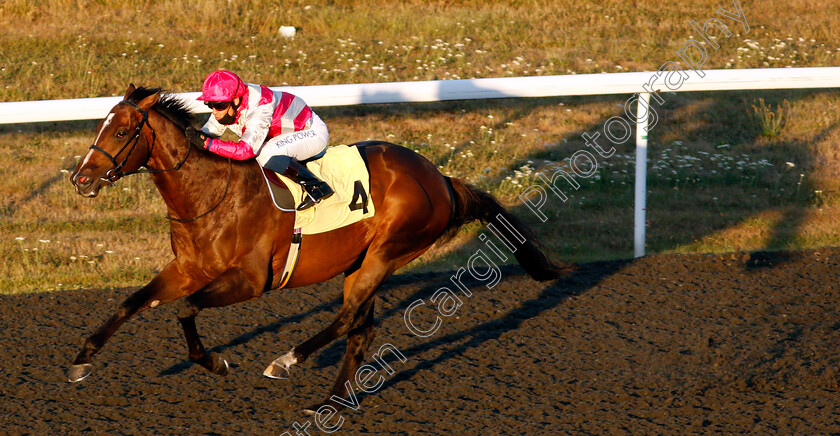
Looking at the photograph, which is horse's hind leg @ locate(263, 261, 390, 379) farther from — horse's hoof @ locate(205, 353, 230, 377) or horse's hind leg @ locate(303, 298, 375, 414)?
horse's hoof @ locate(205, 353, 230, 377)

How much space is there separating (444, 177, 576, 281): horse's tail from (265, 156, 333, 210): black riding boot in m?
0.87

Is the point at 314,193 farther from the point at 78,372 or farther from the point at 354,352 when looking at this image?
the point at 78,372

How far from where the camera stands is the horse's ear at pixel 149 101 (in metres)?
4.14

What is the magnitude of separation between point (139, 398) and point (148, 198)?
408cm

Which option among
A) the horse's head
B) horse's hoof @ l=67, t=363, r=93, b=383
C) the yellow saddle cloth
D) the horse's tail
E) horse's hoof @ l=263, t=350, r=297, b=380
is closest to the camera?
the horse's head

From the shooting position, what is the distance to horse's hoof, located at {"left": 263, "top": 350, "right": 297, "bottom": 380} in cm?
448

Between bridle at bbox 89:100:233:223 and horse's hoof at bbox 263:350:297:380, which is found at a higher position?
bridle at bbox 89:100:233:223

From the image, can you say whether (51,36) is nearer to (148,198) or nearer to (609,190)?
(148,198)

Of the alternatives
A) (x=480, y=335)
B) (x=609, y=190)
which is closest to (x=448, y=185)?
(x=480, y=335)

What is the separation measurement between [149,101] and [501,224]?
2239 mm

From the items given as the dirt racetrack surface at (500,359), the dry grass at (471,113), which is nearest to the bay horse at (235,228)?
the dirt racetrack surface at (500,359)

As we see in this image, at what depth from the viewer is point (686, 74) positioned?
23.0 feet

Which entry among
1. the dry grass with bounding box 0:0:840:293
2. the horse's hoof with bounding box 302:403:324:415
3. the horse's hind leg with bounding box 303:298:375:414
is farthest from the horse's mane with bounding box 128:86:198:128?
the dry grass with bounding box 0:0:840:293

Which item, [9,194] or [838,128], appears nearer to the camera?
[9,194]
